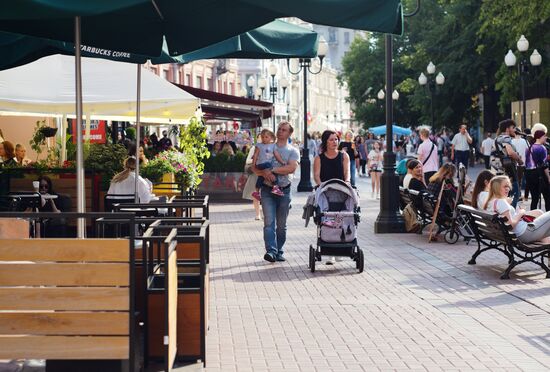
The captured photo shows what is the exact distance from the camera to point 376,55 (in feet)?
277

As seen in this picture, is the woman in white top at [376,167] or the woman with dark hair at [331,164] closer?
the woman with dark hair at [331,164]

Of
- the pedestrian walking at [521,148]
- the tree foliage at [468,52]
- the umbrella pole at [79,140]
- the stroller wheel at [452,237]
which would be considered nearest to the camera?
the umbrella pole at [79,140]

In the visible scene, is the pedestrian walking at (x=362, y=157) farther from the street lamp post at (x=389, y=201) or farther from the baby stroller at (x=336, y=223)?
the baby stroller at (x=336, y=223)

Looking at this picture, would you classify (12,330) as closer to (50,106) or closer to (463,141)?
(50,106)

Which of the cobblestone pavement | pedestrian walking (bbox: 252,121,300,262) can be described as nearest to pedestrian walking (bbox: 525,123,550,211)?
the cobblestone pavement

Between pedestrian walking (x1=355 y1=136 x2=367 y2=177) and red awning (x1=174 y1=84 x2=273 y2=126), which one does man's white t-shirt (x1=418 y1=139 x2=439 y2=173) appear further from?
pedestrian walking (x1=355 y1=136 x2=367 y2=177)

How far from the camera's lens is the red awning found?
2712 cm

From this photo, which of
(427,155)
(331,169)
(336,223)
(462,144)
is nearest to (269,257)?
(336,223)

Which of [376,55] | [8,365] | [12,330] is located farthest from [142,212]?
[376,55]

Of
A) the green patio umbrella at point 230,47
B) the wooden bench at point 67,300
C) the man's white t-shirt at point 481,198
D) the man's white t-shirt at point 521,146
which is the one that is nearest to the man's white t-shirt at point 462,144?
the man's white t-shirt at point 521,146

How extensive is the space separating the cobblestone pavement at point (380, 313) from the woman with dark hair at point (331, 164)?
109 centimetres

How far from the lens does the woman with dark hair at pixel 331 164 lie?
13.6 m

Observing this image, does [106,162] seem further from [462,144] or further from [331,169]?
[462,144]

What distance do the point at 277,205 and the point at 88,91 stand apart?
2.98m
